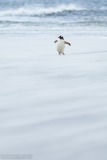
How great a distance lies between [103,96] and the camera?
571 cm

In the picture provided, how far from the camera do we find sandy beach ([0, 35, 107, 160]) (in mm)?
3793

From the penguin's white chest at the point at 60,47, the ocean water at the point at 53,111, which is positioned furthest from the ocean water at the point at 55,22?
the ocean water at the point at 53,111

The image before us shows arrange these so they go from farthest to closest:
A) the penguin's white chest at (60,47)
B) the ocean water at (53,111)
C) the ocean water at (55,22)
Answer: the ocean water at (55,22), the penguin's white chest at (60,47), the ocean water at (53,111)

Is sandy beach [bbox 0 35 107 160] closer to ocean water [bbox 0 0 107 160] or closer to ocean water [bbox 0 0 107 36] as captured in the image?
ocean water [bbox 0 0 107 160]

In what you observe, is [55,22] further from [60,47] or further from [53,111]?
[53,111]

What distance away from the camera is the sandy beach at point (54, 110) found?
3.79 m

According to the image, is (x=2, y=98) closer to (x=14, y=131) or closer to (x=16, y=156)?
(x=14, y=131)

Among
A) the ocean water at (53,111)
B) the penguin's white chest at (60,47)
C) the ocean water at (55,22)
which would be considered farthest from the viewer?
the ocean water at (55,22)

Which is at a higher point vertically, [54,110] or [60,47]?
[60,47]

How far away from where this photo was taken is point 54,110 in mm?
5004

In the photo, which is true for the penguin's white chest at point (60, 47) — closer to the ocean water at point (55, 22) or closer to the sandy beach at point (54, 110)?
the sandy beach at point (54, 110)

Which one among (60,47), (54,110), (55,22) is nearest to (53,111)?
(54,110)

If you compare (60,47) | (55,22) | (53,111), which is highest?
(55,22)

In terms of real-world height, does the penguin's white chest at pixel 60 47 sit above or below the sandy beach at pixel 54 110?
above
